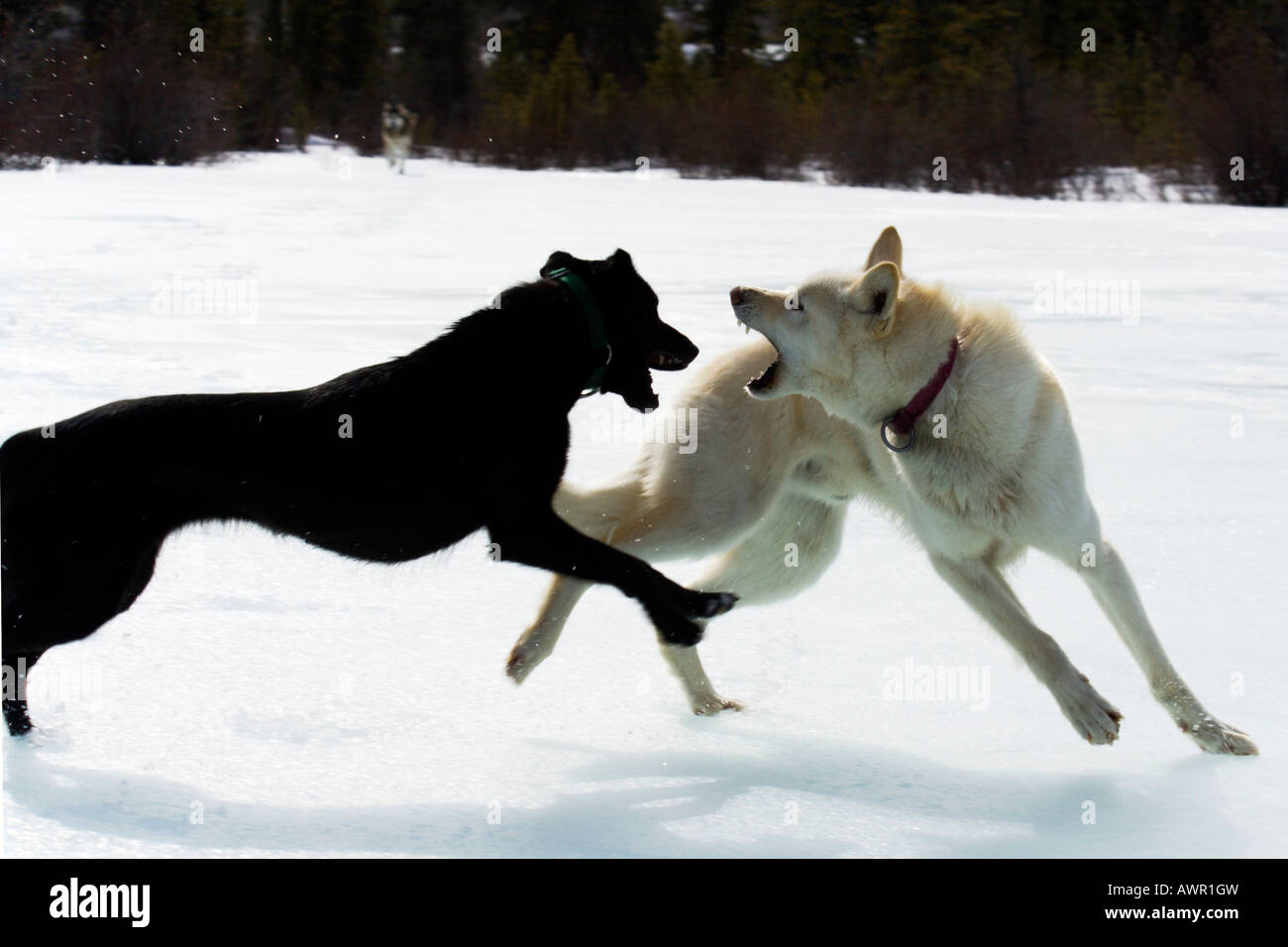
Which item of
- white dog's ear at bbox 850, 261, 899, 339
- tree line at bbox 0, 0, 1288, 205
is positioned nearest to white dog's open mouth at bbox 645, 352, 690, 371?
white dog's ear at bbox 850, 261, 899, 339

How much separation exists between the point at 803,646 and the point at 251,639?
1.53 metres

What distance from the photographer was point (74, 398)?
5.65 meters

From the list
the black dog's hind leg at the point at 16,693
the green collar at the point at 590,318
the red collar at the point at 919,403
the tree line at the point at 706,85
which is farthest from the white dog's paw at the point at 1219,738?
the tree line at the point at 706,85

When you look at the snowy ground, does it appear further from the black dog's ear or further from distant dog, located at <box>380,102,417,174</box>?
distant dog, located at <box>380,102,417,174</box>

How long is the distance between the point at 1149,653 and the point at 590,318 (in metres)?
1.57

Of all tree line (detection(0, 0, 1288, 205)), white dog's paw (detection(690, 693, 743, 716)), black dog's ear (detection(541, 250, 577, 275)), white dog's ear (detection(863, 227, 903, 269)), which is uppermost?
tree line (detection(0, 0, 1288, 205))

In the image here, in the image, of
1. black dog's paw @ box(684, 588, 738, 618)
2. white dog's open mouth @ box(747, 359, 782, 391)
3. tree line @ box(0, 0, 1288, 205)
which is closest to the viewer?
black dog's paw @ box(684, 588, 738, 618)

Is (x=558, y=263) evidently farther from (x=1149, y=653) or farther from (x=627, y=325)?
(x=1149, y=653)

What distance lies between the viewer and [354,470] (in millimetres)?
2938

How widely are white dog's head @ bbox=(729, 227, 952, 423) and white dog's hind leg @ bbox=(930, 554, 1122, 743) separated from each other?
18.3 inches

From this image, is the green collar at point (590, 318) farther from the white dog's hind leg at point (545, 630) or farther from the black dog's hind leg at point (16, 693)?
the black dog's hind leg at point (16, 693)

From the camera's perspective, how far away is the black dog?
2850 mm

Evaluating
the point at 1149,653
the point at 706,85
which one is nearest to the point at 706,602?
the point at 1149,653

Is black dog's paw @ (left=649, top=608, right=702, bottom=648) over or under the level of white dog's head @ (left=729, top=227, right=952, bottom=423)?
under
